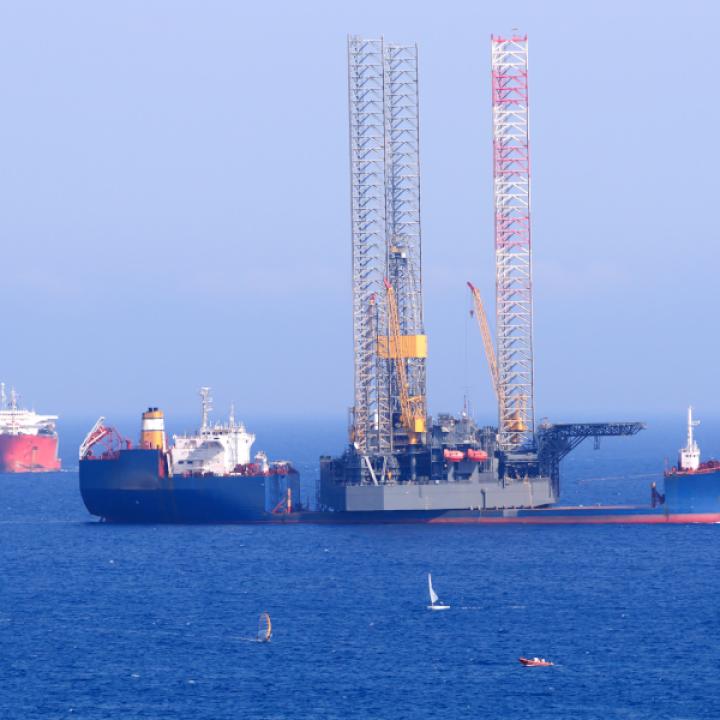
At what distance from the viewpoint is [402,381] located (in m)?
103

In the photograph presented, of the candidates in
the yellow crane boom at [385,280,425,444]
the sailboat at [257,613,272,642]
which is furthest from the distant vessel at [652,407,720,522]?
the sailboat at [257,613,272,642]

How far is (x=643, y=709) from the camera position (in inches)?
2338

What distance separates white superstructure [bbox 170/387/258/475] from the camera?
104562 mm

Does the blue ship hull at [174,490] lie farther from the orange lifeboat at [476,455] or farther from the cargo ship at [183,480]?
the orange lifeboat at [476,455]

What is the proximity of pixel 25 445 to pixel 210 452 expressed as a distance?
78.7 m

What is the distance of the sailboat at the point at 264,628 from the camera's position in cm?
7019

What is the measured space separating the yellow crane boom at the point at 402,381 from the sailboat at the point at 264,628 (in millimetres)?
29520

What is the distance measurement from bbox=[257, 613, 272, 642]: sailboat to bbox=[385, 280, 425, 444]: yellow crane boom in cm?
2952

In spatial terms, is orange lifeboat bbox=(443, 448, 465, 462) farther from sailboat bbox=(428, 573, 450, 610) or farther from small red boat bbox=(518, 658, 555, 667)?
small red boat bbox=(518, 658, 555, 667)

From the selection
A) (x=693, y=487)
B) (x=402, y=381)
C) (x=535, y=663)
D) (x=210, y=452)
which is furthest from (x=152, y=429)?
(x=535, y=663)

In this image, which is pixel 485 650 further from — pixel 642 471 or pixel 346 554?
pixel 642 471

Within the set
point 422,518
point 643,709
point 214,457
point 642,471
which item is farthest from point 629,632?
point 642,471

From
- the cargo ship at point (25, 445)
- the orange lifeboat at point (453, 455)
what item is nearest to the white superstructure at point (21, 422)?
the cargo ship at point (25, 445)

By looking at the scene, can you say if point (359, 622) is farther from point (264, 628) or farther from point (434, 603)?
point (434, 603)
